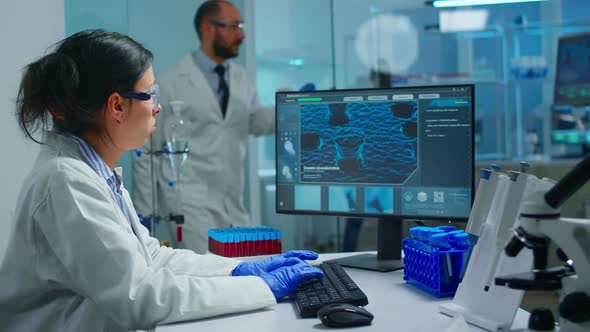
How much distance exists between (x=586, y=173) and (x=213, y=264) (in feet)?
3.35

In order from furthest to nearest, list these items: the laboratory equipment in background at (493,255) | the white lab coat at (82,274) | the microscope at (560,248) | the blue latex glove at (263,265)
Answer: the blue latex glove at (263,265) → the white lab coat at (82,274) → the laboratory equipment in background at (493,255) → the microscope at (560,248)

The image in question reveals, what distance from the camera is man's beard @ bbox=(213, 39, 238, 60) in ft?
12.1

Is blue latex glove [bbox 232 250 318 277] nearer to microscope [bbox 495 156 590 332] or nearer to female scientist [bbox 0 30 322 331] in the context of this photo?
female scientist [bbox 0 30 322 331]

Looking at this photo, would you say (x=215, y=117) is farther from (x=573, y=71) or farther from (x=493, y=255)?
(x=493, y=255)

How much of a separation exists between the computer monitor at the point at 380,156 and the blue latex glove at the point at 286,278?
1.15 feet

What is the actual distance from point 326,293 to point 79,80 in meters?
0.69

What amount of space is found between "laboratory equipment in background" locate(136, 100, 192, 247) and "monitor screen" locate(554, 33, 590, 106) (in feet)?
7.90

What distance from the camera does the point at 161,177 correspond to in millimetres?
3166

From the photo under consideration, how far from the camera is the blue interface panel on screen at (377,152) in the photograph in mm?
1748

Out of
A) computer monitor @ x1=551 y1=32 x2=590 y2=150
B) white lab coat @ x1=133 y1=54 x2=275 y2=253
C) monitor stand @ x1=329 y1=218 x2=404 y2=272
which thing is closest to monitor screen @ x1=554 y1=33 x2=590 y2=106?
computer monitor @ x1=551 y1=32 x2=590 y2=150

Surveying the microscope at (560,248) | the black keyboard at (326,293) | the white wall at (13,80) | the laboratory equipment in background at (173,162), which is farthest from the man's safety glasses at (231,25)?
the microscope at (560,248)

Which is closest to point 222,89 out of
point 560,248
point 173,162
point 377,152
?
point 173,162

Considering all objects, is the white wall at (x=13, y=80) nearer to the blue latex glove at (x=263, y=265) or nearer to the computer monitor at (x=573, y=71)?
the blue latex glove at (x=263, y=265)

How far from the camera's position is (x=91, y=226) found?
1305 millimetres
